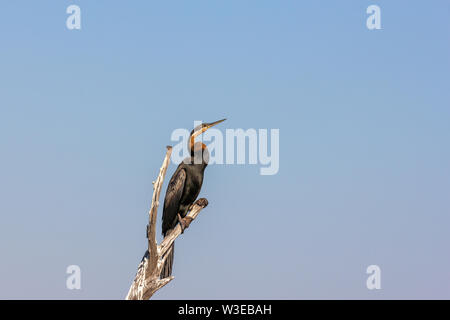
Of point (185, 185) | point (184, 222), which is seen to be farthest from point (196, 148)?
point (184, 222)

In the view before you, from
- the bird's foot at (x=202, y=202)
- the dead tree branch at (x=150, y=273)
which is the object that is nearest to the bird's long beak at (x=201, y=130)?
the bird's foot at (x=202, y=202)

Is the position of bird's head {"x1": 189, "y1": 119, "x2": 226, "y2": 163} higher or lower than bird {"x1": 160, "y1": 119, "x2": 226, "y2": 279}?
higher

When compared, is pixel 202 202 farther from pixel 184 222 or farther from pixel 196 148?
pixel 196 148

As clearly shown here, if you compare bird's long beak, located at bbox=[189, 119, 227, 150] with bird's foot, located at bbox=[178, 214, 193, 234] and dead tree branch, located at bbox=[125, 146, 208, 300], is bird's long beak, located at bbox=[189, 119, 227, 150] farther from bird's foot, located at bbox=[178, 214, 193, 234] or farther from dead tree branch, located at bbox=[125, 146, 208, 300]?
dead tree branch, located at bbox=[125, 146, 208, 300]

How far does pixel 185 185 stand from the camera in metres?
13.6

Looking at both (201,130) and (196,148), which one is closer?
(196,148)

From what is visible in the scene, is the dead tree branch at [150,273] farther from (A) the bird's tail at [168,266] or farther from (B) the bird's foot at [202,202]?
(B) the bird's foot at [202,202]

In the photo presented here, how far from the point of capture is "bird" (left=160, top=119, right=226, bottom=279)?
44.2 ft

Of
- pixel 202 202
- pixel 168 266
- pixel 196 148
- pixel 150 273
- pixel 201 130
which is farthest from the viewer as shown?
pixel 201 130

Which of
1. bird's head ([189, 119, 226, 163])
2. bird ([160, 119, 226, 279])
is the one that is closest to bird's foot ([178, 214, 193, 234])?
bird ([160, 119, 226, 279])
